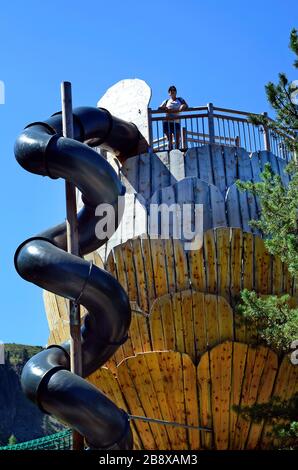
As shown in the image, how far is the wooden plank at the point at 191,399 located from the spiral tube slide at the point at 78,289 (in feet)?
5.65

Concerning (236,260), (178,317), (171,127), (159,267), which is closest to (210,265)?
(236,260)

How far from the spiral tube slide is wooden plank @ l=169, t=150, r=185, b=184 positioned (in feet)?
7.62

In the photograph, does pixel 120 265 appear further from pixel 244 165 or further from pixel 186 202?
pixel 244 165

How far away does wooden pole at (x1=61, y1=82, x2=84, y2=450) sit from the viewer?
941 centimetres

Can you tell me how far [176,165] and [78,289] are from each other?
13.6 feet

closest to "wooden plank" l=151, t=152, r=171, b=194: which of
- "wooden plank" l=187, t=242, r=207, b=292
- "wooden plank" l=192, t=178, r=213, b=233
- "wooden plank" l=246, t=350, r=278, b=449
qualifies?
"wooden plank" l=192, t=178, r=213, b=233

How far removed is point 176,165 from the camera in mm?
12938


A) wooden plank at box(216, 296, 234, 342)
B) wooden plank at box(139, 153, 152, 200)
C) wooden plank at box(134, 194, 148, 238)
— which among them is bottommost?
wooden plank at box(216, 296, 234, 342)

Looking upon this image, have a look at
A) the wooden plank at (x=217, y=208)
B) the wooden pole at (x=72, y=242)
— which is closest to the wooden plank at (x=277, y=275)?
the wooden plank at (x=217, y=208)

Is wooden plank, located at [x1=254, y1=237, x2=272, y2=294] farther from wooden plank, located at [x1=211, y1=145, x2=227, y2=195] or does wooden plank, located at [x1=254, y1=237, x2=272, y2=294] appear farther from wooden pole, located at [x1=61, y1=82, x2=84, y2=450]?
wooden pole, located at [x1=61, y1=82, x2=84, y2=450]

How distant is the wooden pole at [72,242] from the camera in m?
9.41

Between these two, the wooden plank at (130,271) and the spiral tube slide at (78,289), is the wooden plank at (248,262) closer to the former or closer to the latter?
the wooden plank at (130,271)

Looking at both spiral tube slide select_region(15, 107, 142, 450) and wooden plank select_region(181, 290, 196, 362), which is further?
wooden plank select_region(181, 290, 196, 362)
